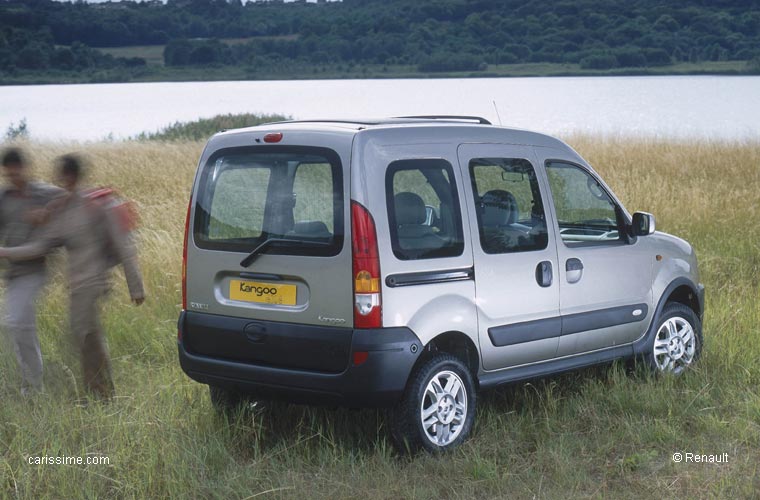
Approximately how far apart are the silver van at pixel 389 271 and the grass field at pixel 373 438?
31cm

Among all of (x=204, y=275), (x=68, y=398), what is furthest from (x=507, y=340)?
(x=68, y=398)

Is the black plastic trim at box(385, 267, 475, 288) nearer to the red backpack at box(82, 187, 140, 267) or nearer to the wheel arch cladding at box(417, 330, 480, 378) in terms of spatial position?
the wheel arch cladding at box(417, 330, 480, 378)

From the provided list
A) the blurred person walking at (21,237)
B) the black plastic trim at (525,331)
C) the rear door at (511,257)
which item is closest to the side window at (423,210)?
the rear door at (511,257)

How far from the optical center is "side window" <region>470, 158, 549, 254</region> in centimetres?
576

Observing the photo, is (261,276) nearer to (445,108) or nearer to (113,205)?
(113,205)

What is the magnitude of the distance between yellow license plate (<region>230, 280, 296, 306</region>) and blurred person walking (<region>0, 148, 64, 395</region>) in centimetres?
168

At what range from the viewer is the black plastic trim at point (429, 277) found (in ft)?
16.8

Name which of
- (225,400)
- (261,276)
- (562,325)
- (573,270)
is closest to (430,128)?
(261,276)

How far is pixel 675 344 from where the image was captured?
7.11 meters

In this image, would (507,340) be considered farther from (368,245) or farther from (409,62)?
(409,62)

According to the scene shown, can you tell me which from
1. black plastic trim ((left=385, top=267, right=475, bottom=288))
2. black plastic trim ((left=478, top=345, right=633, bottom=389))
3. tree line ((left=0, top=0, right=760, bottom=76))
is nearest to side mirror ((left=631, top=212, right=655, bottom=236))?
black plastic trim ((left=478, top=345, right=633, bottom=389))

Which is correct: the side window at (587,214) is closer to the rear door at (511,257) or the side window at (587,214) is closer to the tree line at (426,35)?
the rear door at (511,257)

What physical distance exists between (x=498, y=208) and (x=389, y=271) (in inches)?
44.5

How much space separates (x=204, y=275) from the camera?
5648 mm
